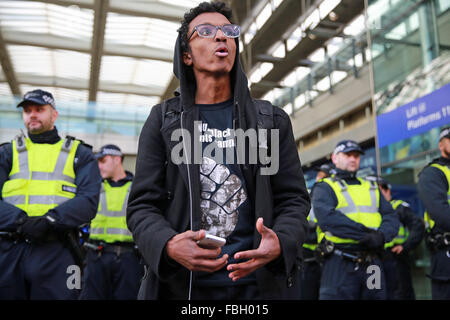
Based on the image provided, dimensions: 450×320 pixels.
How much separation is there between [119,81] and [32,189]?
64.6 ft

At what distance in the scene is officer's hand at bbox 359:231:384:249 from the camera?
499 centimetres

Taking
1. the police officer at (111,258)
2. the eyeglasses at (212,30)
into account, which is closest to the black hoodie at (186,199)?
the eyeglasses at (212,30)

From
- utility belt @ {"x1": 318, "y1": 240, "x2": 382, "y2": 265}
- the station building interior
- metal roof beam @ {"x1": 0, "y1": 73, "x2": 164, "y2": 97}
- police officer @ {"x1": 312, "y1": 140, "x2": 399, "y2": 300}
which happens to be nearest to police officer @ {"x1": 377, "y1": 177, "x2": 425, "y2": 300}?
the station building interior

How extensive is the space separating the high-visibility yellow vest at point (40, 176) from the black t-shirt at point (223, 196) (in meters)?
2.46

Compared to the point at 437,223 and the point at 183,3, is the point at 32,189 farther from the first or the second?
the point at 183,3

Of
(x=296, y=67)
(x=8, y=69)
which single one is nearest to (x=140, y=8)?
(x=296, y=67)

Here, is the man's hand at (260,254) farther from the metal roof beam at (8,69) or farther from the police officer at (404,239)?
the metal roof beam at (8,69)

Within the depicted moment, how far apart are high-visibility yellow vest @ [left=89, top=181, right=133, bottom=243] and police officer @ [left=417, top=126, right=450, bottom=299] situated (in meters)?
3.64

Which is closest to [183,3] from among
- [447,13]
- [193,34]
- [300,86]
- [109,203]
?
[300,86]

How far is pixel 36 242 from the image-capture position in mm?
3695

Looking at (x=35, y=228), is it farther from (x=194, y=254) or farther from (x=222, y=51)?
(x=194, y=254)

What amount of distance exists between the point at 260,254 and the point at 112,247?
5.16 m
